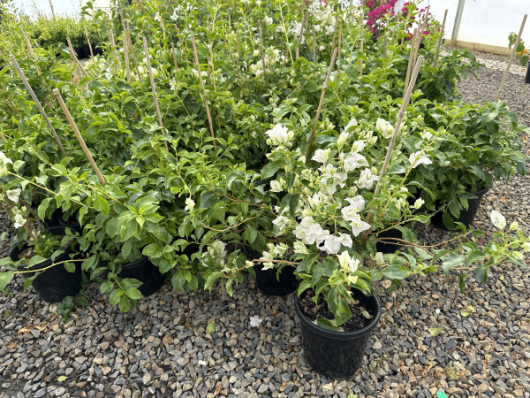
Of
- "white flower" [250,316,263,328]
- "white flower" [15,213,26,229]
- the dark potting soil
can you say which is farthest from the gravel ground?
"white flower" [15,213,26,229]

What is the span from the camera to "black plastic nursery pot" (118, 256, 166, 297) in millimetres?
1914

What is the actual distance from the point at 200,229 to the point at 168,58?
1416 mm

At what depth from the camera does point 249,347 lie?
1.81 m

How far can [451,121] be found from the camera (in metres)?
1.99

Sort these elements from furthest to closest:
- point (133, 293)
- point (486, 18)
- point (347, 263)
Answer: point (486, 18) < point (133, 293) < point (347, 263)

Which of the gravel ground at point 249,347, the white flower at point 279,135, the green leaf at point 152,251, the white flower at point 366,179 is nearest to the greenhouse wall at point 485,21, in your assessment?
the gravel ground at point 249,347

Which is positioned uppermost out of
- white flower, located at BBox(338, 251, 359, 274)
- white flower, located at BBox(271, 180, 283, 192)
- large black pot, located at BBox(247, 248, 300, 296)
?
white flower, located at BBox(271, 180, 283, 192)

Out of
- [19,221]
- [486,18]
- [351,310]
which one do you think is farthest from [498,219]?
[486,18]

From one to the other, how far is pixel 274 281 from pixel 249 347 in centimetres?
37

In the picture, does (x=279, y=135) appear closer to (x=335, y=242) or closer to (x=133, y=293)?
(x=335, y=242)

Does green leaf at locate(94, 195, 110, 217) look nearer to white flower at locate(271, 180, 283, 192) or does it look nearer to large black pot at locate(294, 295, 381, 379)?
white flower at locate(271, 180, 283, 192)

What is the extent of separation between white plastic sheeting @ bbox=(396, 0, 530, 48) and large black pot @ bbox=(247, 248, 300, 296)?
6325 millimetres

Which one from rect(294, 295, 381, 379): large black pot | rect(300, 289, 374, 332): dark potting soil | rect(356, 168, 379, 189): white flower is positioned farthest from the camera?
rect(300, 289, 374, 332): dark potting soil

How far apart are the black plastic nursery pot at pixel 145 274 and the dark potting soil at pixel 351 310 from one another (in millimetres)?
879
